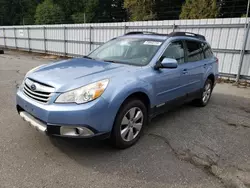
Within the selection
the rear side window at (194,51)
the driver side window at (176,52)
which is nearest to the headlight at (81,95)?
the driver side window at (176,52)

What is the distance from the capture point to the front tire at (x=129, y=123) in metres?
2.88

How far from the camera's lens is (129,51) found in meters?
3.86

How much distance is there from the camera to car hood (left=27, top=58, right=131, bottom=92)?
A: 266 centimetres

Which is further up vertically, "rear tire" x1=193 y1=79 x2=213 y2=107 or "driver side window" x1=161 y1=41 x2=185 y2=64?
"driver side window" x1=161 y1=41 x2=185 y2=64

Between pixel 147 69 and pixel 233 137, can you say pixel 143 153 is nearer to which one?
pixel 147 69

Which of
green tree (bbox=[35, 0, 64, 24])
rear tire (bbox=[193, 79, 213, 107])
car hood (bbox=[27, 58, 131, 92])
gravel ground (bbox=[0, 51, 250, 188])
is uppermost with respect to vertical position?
green tree (bbox=[35, 0, 64, 24])

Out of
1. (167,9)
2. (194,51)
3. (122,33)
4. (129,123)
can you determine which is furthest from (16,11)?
(129,123)

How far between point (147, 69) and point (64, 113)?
56.7 inches

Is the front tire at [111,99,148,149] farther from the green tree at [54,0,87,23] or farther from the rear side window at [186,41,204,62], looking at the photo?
the green tree at [54,0,87,23]

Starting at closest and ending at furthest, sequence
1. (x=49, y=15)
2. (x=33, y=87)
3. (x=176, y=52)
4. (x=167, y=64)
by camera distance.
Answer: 1. (x=33, y=87)
2. (x=167, y=64)
3. (x=176, y=52)
4. (x=49, y=15)

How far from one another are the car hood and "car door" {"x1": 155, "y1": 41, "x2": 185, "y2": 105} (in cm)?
62

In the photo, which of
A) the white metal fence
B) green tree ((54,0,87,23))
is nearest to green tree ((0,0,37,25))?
green tree ((54,0,87,23))

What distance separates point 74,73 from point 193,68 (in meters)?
2.54

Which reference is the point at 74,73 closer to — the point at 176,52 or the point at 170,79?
the point at 170,79
